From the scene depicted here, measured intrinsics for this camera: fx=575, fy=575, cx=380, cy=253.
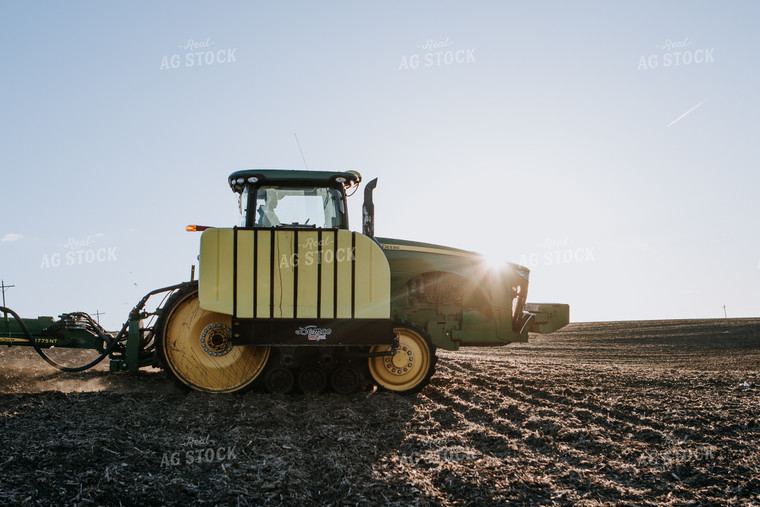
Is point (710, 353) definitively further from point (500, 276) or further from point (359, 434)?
point (359, 434)

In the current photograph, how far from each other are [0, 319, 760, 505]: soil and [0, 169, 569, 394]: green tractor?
424 millimetres

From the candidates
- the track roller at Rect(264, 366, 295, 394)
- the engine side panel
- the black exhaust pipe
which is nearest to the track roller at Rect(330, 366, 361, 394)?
the track roller at Rect(264, 366, 295, 394)

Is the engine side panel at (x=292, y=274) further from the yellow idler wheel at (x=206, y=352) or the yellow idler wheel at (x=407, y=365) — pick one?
the yellow idler wheel at (x=407, y=365)

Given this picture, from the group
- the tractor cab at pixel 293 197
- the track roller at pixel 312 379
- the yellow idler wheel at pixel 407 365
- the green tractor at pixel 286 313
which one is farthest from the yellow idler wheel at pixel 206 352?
the yellow idler wheel at pixel 407 365

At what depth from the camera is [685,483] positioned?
456 cm

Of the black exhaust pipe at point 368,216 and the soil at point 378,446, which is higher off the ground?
the black exhaust pipe at point 368,216

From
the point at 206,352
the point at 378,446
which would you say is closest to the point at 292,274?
the point at 206,352

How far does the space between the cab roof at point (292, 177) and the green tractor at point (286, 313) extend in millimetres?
15

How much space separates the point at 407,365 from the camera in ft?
27.3

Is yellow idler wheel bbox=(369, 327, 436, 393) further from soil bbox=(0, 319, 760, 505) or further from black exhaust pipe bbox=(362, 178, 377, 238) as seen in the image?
black exhaust pipe bbox=(362, 178, 377, 238)

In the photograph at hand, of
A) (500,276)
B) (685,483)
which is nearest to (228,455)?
(685,483)

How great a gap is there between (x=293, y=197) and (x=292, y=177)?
1.05 ft

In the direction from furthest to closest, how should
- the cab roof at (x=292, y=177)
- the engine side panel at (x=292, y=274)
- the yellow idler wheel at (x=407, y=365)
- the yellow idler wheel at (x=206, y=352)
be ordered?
1. the cab roof at (x=292, y=177)
2. the yellow idler wheel at (x=407, y=365)
3. the yellow idler wheel at (x=206, y=352)
4. the engine side panel at (x=292, y=274)

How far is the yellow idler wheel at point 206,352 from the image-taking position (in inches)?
303
